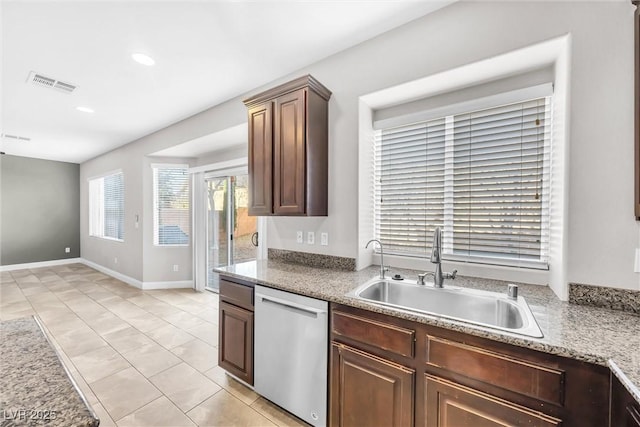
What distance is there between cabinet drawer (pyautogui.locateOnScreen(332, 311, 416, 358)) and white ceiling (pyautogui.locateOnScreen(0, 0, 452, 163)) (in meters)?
1.99

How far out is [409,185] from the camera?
235 cm

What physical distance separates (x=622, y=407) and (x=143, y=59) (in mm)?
3558

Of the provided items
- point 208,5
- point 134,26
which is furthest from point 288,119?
point 134,26

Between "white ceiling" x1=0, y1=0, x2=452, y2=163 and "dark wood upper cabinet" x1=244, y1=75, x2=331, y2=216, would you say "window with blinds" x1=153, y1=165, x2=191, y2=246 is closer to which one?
"white ceiling" x1=0, y1=0, x2=452, y2=163

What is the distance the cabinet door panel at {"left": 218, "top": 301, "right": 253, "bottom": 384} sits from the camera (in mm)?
2084

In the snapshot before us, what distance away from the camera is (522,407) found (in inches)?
43.9

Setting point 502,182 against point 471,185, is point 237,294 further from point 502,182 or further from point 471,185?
point 502,182

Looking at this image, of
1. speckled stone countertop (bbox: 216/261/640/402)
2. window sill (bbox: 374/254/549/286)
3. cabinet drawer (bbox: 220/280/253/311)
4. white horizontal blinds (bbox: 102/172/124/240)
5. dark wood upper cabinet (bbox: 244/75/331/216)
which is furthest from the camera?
white horizontal blinds (bbox: 102/172/124/240)

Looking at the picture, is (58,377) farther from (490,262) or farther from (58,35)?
(58,35)

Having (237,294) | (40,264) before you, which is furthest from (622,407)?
(40,264)

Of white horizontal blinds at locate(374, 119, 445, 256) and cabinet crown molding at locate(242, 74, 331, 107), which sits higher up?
cabinet crown molding at locate(242, 74, 331, 107)

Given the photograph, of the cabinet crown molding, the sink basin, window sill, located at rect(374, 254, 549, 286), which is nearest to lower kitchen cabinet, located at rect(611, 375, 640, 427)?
the sink basin

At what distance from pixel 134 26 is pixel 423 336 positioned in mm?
2762

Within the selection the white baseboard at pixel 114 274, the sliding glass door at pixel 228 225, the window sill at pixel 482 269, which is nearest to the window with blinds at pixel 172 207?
the sliding glass door at pixel 228 225
